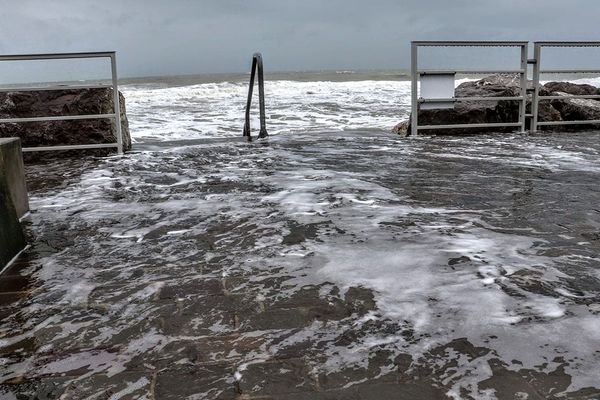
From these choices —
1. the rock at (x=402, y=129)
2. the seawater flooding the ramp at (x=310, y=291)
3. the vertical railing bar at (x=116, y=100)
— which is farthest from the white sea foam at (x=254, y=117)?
the seawater flooding the ramp at (x=310, y=291)

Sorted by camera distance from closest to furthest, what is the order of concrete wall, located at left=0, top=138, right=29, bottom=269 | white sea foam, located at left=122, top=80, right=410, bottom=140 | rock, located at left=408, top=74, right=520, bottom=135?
concrete wall, located at left=0, top=138, right=29, bottom=269, rock, located at left=408, top=74, right=520, bottom=135, white sea foam, located at left=122, top=80, right=410, bottom=140

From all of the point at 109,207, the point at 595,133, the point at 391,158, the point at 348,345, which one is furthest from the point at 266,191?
the point at 595,133

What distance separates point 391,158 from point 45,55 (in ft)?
14.9

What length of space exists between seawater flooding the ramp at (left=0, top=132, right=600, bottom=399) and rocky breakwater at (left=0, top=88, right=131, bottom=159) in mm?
2372

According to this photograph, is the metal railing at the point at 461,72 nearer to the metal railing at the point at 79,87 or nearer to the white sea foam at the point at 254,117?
the white sea foam at the point at 254,117

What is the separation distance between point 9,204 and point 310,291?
201 cm

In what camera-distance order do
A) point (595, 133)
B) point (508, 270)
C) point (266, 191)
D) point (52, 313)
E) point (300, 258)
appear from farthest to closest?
point (595, 133), point (266, 191), point (300, 258), point (508, 270), point (52, 313)

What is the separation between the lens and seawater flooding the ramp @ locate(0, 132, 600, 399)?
6.29ft

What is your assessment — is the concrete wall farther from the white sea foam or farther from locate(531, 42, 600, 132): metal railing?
locate(531, 42, 600, 132): metal railing

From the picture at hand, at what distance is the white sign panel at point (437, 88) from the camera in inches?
306

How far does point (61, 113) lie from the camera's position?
23.8ft

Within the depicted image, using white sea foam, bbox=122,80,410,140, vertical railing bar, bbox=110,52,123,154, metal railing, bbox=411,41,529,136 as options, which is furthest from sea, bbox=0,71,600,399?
white sea foam, bbox=122,80,410,140

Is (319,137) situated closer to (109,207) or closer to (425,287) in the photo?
(109,207)

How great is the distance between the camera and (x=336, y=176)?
17.9 feet
